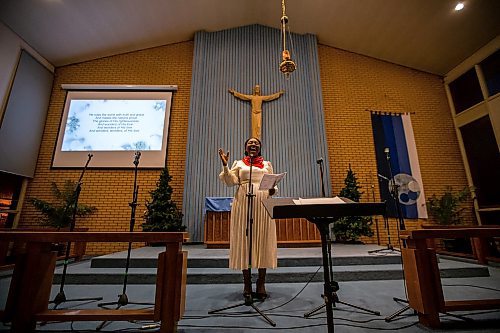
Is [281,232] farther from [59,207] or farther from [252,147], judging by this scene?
[59,207]

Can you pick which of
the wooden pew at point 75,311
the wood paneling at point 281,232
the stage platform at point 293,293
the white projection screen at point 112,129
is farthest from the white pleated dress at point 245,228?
the white projection screen at point 112,129

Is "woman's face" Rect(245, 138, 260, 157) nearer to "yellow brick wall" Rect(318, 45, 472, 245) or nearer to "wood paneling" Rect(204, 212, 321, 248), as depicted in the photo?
"wood paneling" Rect(204, 212, 321, 248)

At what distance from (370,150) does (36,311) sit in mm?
6757

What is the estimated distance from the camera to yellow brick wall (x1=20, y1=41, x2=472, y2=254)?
5.90 metres

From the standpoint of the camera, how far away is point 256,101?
6398 millimetres

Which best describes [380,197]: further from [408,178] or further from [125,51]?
[125,51]

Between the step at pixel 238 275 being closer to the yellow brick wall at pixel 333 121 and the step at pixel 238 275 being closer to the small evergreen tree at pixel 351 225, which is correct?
the small evergreen tree at pixel 351 225

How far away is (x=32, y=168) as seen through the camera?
588cm

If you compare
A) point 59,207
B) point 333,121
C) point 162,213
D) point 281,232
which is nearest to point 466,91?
point 333,121

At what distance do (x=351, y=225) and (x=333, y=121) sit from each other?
2763mm

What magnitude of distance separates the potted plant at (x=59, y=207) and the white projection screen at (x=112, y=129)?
22.8 inches

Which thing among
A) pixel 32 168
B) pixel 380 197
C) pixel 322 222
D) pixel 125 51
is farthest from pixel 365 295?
pixel 125 51

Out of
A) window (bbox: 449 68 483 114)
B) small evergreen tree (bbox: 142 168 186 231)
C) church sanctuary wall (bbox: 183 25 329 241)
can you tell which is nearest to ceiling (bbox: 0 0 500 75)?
window (bbox: 449 68 483 114)

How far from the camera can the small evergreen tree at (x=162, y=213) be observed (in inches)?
202
